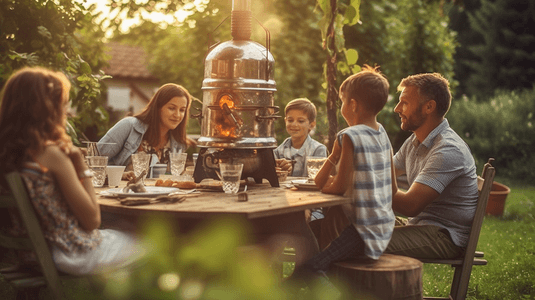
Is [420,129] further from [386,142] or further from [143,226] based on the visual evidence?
[143,226]

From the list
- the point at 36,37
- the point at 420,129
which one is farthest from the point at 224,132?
the point at 36,37

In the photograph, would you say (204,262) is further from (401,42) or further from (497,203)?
(401,42)

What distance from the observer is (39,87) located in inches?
107

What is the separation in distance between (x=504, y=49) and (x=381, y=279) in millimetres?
30778

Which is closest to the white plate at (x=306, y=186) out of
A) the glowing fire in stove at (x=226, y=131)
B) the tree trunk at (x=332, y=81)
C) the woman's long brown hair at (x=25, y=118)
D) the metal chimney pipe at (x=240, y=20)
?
the glowing fire in stove at (x=226, y=131)

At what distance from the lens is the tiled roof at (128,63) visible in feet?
94.9

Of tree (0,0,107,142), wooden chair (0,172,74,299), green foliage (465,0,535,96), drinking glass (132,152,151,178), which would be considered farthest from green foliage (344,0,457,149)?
green foliage (465,0,535,96)

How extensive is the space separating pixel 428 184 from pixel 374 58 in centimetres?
901

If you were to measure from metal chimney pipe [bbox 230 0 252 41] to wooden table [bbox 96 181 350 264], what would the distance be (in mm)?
1145

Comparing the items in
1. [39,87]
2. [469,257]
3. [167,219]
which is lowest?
[469,257]

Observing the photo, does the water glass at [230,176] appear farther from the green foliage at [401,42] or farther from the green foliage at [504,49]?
the green foliage at [504,49]

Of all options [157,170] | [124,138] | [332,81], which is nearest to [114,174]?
[157,170]

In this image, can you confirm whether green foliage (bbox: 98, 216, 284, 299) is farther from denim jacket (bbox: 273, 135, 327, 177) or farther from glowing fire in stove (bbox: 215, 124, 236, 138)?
denim jacket (bbox: 273, 135, 327, 177)

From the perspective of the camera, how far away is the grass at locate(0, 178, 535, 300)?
507cm
